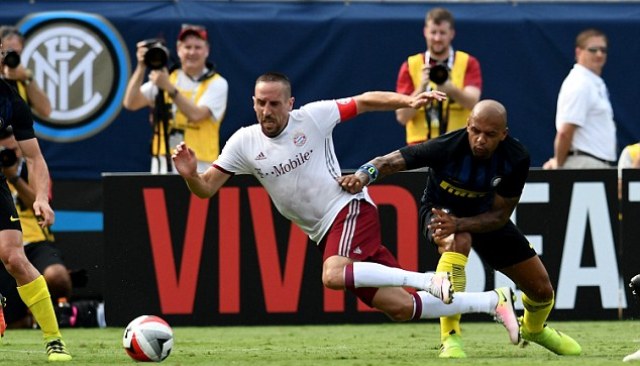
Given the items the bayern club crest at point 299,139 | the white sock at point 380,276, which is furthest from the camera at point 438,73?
the white sock at point 380,276

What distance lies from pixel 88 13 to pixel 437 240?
6.43 metres

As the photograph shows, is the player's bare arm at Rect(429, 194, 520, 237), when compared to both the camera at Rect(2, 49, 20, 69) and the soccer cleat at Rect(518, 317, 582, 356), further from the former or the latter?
the camera at Rect(2, 49, 20, 69)

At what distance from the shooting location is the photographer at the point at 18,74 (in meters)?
12.5

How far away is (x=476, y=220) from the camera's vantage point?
30.5 feet

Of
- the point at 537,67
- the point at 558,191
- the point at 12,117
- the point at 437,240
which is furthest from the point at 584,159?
the point at 12,117

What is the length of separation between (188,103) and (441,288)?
474 centimetres

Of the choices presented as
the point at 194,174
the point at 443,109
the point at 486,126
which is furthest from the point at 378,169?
the point at 443,109

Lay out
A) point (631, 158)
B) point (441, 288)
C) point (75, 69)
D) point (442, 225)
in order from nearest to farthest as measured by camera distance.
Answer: point (441, 288), point (442, 225), point (631, 158), point (75, 69)

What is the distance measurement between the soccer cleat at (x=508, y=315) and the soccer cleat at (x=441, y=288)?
19.2 inches

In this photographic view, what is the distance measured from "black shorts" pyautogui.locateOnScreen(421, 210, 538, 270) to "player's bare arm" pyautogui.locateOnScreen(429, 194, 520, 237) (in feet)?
0.41

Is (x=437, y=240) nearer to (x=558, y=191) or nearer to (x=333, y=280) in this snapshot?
(x=333, y=280)

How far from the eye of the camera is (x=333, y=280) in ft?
30.6

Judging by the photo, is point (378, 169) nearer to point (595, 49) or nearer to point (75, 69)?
point (595, 49)

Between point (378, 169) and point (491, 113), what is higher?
point (491, 113)
